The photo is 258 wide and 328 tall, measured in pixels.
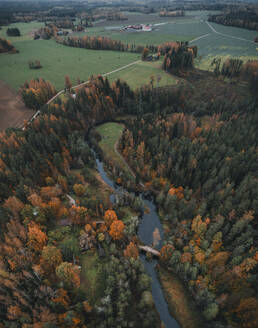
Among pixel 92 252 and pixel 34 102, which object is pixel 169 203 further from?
pixel 34 102

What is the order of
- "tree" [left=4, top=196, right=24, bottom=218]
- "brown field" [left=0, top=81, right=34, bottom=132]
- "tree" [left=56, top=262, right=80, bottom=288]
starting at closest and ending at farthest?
1. "tree" [left=56, top=262, right=80, bottom=288]
2. "tree" [left=4, top=196, right=24, bottom=218]
3. "brown field" [left=0, top=81, right=34, bottom=132]

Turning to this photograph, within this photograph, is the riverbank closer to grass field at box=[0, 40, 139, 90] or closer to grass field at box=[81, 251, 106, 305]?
grass field at box=[81, 251, 106, 305]

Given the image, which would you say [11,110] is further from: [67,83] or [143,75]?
[143,75]

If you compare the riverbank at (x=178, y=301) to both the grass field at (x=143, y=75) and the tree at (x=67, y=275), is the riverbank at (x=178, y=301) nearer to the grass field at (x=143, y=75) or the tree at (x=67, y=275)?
the tree at (x=67, y=275)

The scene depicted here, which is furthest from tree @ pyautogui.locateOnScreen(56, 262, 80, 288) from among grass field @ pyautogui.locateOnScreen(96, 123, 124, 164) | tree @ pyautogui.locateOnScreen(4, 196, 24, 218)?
grass field @ pyautogui.locateOnScreen(96, 123, 124, 164)

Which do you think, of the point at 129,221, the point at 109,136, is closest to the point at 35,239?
the point at 129,221

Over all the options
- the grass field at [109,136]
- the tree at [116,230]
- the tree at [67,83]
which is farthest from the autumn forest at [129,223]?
the tree at [67,83]
